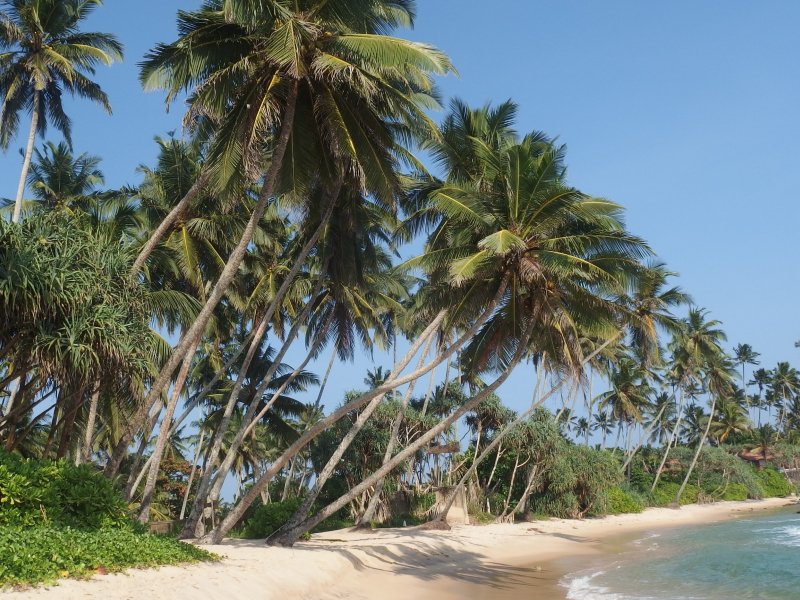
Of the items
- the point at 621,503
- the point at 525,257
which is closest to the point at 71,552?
the point at 525,257

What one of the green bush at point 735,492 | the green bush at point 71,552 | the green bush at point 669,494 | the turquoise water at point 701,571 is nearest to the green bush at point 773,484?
the green bush at point 735,492

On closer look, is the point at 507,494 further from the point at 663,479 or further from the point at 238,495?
the point at 663,479

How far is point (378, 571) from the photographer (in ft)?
48.6

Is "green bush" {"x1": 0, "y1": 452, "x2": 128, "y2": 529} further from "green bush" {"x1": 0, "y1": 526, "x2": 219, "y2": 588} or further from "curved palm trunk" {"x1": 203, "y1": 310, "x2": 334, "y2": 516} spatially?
"curved palm trunk" {"x1": 203, "y1": 310, "x2": 334, "y2": 516}

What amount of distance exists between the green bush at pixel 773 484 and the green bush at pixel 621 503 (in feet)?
74.4

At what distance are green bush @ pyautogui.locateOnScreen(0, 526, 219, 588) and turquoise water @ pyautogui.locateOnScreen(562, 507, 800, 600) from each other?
868 cm

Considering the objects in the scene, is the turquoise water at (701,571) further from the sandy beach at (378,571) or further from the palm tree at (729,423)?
the palm tree at (729,423)

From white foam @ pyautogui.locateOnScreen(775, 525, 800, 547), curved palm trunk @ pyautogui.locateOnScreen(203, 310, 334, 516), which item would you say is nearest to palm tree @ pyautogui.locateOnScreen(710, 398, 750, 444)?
white foam @ pyautogui.locateOnScreen(775, 525, 800, 547)

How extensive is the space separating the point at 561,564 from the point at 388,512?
11.0 m

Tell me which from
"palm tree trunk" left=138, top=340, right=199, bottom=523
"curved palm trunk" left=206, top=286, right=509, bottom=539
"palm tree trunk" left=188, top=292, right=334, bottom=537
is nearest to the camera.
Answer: "curved palm trunk" left=206, top=286, right=509, bottom=539

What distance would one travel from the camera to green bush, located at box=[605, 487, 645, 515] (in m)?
38.9

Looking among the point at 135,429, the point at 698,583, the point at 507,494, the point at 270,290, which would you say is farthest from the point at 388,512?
the point at 135,429

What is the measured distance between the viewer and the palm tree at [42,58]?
656 inches

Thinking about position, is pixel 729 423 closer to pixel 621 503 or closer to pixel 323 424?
pixel 621 503
